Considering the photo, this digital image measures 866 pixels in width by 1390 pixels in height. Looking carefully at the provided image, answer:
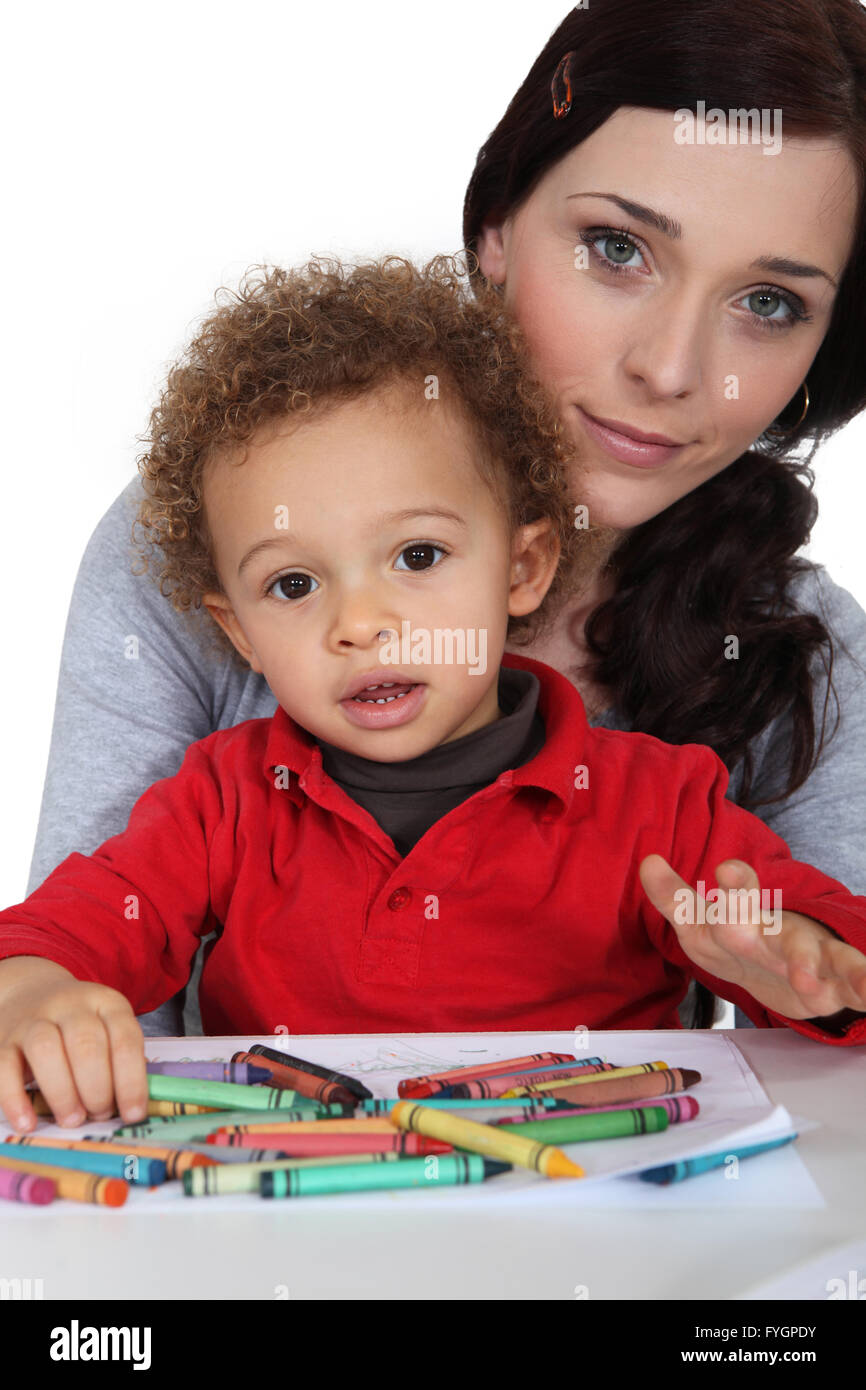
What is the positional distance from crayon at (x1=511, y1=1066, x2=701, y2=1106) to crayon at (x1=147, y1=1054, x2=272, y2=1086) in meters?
0.22

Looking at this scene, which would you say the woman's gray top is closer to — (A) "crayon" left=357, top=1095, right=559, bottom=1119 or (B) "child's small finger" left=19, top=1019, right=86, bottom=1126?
(B) "child's small finger" left=19, top=1019, right=86, bottom=1126

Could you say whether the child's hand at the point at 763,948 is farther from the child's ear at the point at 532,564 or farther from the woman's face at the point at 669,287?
the woman's face at the point at 669,287

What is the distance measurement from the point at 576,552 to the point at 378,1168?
39.9 inches

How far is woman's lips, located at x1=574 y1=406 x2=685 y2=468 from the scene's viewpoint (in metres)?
1.65

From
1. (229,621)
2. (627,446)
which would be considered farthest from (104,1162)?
(627,446)

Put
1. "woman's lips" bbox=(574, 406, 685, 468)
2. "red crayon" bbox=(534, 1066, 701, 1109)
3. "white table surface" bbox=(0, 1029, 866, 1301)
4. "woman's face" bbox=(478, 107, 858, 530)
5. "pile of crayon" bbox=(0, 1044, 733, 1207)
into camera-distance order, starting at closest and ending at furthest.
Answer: "white table surface" bbox=(0, 1029, 866, 1301)
"pile of crayon" bbox=(0, 1044, 733, 1207)
"red crayon" bbox=(534, 1066, 701, 1109)
"woman's face" bbox=(478, 107, 858, 530)
"woman's lips" bbox=(574, 406, 685, 468)

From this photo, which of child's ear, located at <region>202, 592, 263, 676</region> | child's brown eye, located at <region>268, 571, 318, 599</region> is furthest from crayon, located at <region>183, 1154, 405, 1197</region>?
child's ear, located at <region>202, 592, 263, 676</region>

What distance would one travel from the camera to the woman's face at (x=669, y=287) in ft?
4.92

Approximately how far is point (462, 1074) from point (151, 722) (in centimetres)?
86

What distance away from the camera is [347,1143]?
84 cm

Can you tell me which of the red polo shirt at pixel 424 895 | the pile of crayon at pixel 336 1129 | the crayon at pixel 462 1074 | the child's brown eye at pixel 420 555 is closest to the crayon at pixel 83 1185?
the pile of crayon at pixel 336 1129

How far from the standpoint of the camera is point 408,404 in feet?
4.49
